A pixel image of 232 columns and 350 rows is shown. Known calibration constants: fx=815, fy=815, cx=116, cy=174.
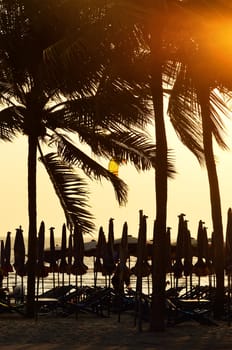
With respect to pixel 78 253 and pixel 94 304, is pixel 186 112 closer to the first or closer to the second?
pixel 78 253

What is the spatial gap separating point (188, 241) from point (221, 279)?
5.89ft

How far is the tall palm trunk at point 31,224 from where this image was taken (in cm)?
2184

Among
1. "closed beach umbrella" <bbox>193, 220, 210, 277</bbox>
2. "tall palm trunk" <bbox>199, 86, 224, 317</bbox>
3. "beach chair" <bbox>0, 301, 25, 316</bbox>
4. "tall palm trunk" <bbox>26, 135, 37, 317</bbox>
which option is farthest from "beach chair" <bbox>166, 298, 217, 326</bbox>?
"beach chair" <bbox>0, 301, 25, 316</bbox>

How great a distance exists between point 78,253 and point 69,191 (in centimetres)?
210

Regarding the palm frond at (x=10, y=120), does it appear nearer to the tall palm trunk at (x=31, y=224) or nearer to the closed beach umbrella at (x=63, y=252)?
the tall palm trunk at (x=31, y=224)

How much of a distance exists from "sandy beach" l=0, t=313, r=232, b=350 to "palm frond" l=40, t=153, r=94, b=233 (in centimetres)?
322

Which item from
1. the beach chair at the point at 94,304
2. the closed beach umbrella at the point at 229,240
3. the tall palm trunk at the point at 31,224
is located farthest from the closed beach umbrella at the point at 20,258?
the closed beach umbrella at the point at 229,240

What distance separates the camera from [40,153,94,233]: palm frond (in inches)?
925

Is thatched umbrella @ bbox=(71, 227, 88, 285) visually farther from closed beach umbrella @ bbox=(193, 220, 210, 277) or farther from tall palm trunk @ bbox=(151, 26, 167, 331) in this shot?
tall palm trunk @ bbox=(151, 26, 167, 331)

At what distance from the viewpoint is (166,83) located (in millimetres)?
20859

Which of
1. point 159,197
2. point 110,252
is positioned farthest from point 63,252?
point 159,197

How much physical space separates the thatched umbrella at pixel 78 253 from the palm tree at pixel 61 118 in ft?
2.79

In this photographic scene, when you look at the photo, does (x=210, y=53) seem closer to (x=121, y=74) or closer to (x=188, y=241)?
(x=121, y=74)

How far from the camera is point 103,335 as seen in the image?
1750 cm
